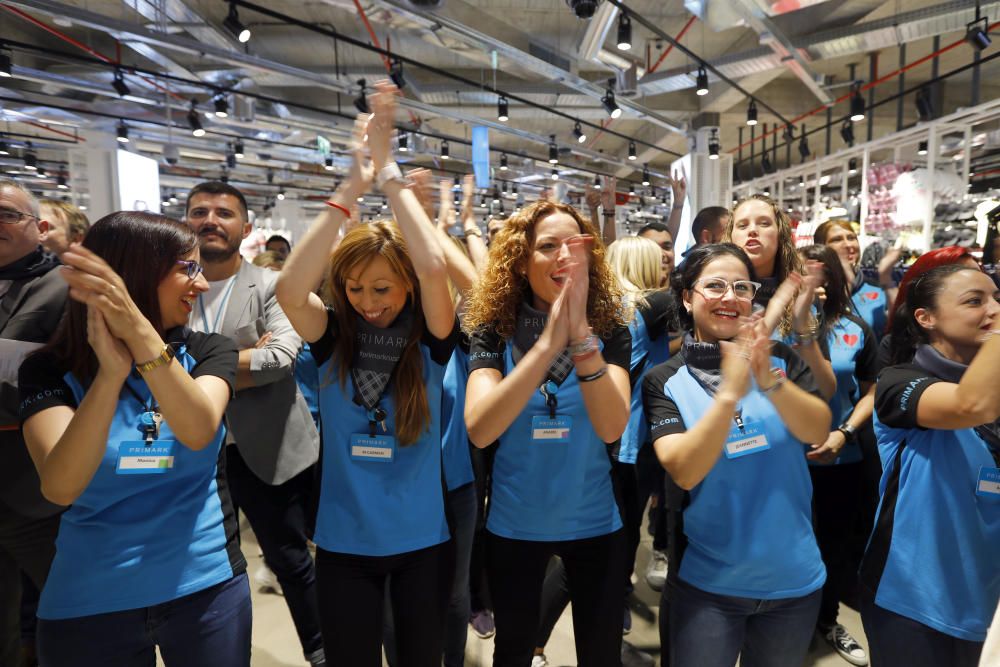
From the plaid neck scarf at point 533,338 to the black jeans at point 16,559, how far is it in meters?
1.66

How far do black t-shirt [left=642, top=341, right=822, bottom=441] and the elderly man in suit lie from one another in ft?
5.77

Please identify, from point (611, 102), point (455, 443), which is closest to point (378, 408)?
point (455, 443)

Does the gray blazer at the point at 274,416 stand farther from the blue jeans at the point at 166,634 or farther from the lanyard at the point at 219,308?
the blue jeans at the point at 166,634

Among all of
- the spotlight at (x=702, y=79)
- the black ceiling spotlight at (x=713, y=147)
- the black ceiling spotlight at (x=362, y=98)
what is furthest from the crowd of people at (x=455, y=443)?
the black ceiling spotlight at (x=713, y=147)

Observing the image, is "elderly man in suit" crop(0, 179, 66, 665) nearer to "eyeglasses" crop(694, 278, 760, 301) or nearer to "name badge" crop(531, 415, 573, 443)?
"name badge" crop(531, 415, 573, 443)

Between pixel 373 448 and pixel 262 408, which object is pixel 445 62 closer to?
pixel 262 408

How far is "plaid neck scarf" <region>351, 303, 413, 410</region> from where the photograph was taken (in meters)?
1.54

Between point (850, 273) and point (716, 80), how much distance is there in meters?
6.16

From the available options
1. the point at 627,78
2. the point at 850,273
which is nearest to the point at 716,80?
the point at 627,78

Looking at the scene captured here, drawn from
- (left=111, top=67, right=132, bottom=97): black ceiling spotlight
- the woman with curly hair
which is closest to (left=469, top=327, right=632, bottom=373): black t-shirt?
the woman with curly hair

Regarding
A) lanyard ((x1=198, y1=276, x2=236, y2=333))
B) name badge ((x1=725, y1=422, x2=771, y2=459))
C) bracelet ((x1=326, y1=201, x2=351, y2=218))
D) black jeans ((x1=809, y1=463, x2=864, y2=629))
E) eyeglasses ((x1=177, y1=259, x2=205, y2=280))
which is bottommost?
black jeans ((x1=809, y1=463, x2=864, y2=629))

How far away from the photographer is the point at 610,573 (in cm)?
153

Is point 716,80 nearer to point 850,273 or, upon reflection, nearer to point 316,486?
point 850,273

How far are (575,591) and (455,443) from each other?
0.60 m
